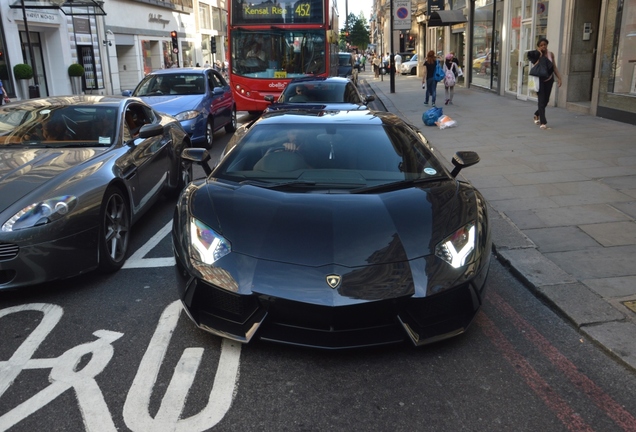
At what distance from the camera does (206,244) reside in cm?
352

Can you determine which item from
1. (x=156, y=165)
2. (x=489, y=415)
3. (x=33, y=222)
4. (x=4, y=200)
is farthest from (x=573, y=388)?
(x=156, y=165)

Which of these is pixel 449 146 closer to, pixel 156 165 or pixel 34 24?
pixel 156 165

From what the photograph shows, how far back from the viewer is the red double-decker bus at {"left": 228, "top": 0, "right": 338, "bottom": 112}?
50.7 feet

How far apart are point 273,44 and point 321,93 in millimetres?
5714

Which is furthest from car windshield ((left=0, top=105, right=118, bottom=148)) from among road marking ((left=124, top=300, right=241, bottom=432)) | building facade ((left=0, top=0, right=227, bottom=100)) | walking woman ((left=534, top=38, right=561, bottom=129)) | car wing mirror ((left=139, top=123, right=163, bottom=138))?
building facade ((left=0, top=0, right=227, bottom=100))

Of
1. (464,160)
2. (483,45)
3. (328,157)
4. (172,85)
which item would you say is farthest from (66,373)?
(483,45)

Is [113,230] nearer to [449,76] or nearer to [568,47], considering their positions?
[568,47]

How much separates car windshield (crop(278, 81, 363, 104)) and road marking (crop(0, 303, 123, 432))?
742 centimetres

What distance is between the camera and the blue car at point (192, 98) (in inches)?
449

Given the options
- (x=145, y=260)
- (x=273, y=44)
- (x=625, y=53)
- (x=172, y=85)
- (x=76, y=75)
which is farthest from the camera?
(x=76, y=75)

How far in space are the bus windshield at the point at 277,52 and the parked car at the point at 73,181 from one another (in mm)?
9441

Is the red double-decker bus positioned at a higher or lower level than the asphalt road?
higher

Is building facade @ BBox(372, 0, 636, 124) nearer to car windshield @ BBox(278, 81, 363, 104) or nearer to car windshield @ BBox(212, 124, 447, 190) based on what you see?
car windshield @ BBox(278, 81, 363, 104)

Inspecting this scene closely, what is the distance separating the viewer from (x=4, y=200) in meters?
4.25
